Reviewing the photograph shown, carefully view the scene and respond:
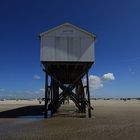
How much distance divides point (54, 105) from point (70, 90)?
225 centimetres

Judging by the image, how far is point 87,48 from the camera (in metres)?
18.8

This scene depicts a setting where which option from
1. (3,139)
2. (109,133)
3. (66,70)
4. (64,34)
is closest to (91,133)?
(109,133)

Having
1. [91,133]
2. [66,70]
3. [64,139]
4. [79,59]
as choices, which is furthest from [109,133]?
[66,70]

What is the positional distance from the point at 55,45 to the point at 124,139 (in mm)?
10440

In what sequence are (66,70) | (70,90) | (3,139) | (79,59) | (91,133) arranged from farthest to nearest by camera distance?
(66,70) → (70,90) → (79,59) → (91,133) → (3,139)

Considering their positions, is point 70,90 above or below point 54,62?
below

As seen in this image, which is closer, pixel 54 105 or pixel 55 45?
Answer: pixel 55 45

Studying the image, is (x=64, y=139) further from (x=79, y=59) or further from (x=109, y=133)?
(x=79, y=59)

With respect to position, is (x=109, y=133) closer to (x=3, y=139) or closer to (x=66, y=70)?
(x=3, y=139)

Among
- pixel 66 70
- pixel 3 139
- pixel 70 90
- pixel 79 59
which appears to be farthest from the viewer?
pixel 66 70

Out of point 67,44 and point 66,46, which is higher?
point 67,44

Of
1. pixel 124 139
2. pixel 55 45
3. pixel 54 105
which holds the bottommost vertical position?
pixel 124 139

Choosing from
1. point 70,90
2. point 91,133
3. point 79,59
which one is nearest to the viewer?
point 91,133

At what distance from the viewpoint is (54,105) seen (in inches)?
827
